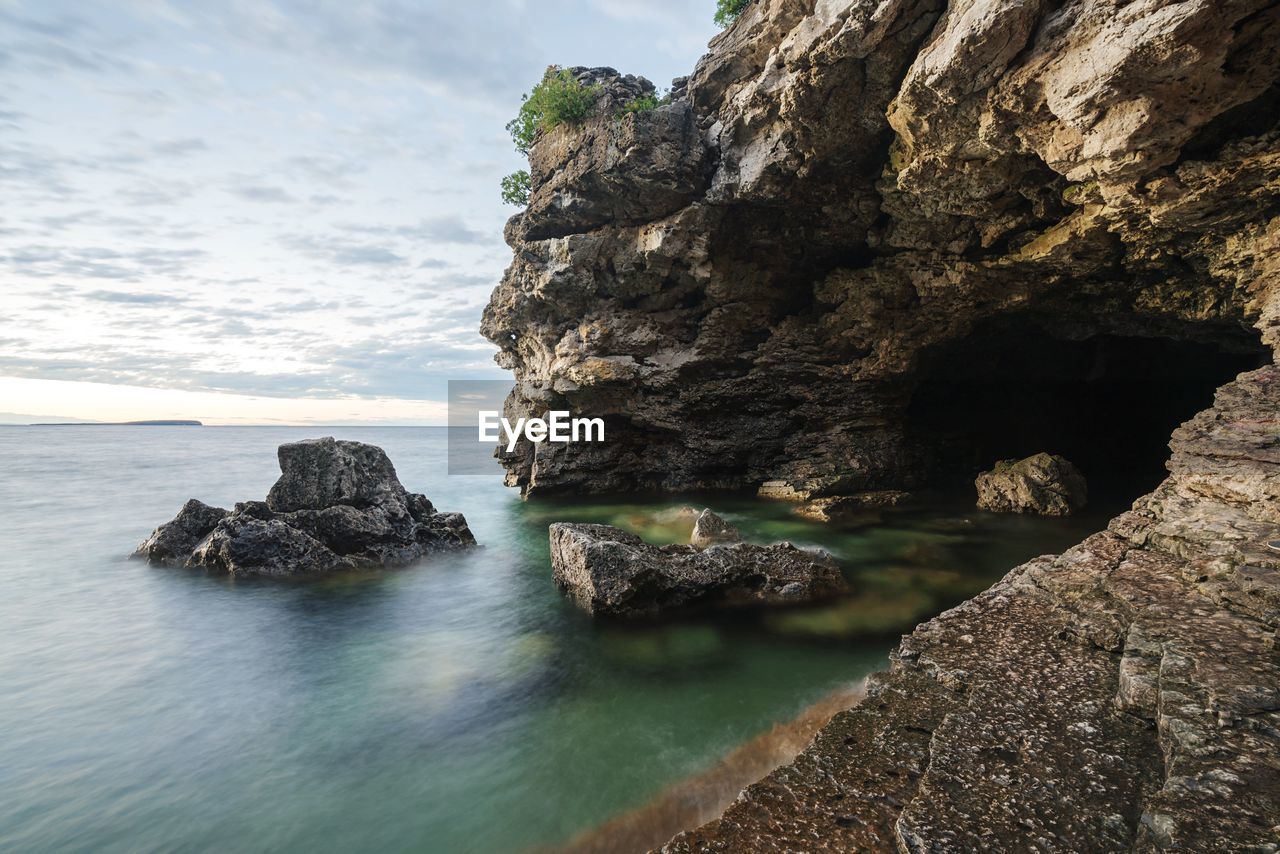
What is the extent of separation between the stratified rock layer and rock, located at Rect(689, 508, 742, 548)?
6.52 metres

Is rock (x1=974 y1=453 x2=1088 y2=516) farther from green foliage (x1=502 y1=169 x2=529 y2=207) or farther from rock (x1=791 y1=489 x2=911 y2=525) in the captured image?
green foliage (x1=502 y1=169 x2=529 y2=207)

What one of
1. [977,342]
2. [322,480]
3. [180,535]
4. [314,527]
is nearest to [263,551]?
[314,527]

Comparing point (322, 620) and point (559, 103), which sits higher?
point (559, 103)

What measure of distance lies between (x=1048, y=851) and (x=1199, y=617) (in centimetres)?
344

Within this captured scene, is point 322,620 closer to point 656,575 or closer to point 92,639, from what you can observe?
point 92,639

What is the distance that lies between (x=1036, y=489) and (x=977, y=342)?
4520mm

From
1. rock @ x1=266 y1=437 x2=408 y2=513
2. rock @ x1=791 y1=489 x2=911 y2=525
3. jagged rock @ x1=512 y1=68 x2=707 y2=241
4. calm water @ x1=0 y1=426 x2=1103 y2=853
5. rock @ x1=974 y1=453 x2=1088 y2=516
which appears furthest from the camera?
rock @ x1=791 y1=489 x2=911 y2=525

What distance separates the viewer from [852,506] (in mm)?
16922

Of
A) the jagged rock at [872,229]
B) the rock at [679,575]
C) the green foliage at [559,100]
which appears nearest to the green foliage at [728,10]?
the jagged rock at [872,229]

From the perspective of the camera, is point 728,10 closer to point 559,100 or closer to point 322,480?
point 559,100

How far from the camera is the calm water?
504 centimetres

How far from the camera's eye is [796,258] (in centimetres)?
1552

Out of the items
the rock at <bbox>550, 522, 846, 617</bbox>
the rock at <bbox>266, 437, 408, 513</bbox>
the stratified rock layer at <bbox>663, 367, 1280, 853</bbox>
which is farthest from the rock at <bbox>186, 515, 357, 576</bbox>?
the stratified rock layer at <bbox>663, 367, 1280, 853</bbox>

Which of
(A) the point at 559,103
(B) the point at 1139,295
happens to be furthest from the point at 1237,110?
(A) the point at 559,103
